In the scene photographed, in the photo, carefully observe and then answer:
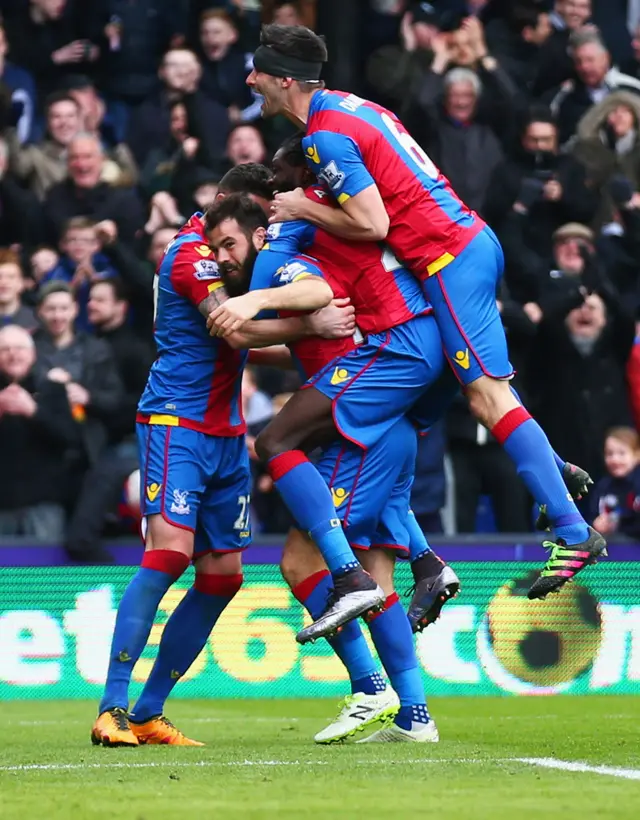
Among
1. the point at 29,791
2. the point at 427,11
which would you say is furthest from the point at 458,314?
the point at 427,11

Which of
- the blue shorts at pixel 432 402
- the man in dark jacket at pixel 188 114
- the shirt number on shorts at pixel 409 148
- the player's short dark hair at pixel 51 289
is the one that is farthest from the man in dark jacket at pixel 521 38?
the blue shorts at pixel 432 402

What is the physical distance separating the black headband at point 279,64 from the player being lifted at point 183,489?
590 mm

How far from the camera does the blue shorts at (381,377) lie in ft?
20.8

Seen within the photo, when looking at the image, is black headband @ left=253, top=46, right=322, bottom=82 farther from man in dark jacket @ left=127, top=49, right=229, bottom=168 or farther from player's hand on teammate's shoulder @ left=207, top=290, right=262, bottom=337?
man in dark jacket @ left=127, top=49, right=229, bottom=168

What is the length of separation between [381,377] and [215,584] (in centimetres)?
119

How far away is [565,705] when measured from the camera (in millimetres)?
9188

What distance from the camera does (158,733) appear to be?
22.3 ft

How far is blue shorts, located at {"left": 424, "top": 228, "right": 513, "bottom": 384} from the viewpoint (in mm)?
6227

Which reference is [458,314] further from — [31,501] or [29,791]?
[31,501]

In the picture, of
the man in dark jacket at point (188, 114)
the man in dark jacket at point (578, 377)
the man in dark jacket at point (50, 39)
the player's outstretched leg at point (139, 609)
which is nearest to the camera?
the player's outstretched leg at point (139, 609)

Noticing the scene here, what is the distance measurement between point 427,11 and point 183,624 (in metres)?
6.87

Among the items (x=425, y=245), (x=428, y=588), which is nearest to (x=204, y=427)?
(x=428, y=588)

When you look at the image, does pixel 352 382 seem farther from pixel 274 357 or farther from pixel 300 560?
pixel 274 357

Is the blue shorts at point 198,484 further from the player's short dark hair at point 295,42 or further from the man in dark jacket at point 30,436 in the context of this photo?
the man in dark jacket at point 30,436
